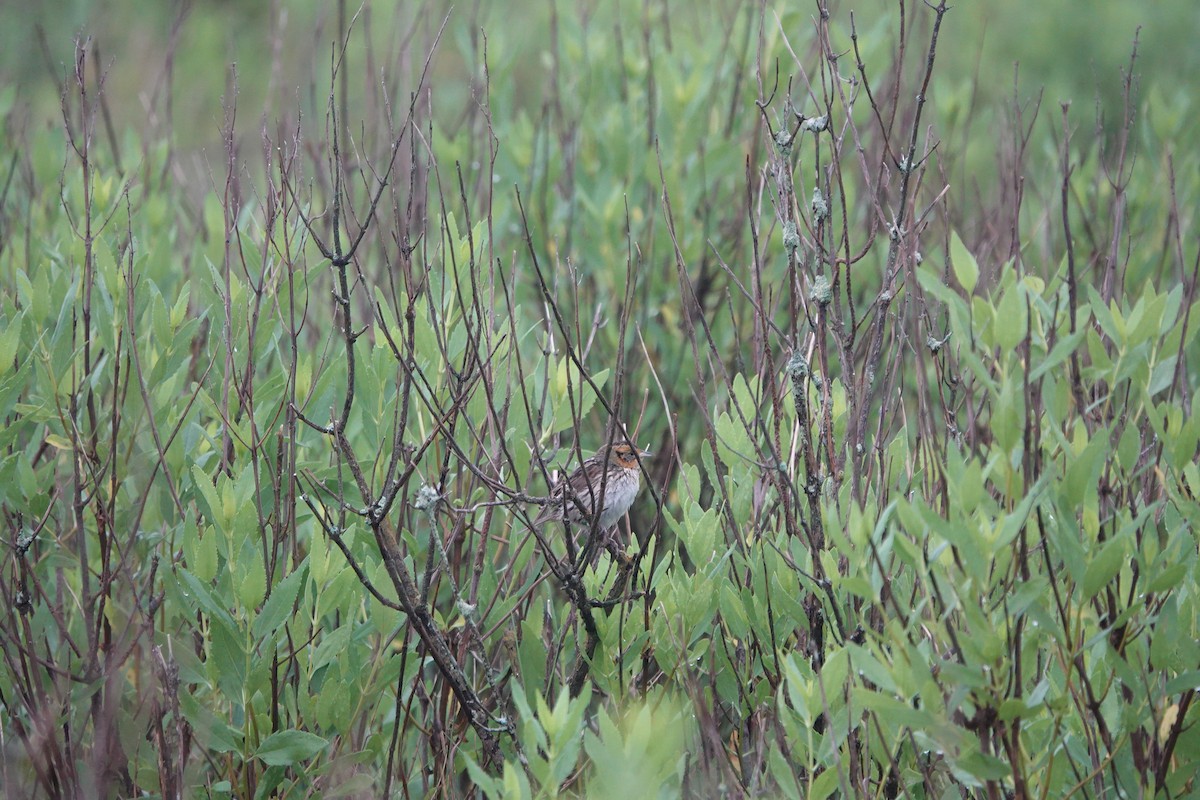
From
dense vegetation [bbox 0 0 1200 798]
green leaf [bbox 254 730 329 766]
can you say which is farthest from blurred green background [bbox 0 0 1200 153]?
green leaf [bbox 254 730 329 766]

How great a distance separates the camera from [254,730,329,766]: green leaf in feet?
8.74

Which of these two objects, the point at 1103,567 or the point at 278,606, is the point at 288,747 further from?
the point at 1103,567

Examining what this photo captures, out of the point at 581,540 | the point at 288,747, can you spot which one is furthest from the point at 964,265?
the point at 581,540

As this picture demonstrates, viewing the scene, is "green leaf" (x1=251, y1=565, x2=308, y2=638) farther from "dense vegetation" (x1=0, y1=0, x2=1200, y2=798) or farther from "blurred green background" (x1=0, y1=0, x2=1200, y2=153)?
"blurred green background" (x1=0, y1=0, x2=1200, y2=153)

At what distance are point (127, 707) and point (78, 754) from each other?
265 millimetres

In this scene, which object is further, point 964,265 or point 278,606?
point 278,606

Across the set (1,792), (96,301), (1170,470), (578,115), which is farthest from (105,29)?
(1170,470)

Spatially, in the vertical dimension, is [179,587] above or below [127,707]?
above

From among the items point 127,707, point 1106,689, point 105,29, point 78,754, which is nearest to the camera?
point 1106,689

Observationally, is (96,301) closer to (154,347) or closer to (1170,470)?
(154,347)

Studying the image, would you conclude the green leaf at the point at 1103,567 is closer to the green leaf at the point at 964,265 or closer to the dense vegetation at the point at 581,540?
the dense vegetation at the point at 581,540

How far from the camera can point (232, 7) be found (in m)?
13.1

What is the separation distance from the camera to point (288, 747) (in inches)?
106

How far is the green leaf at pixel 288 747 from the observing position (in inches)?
105
